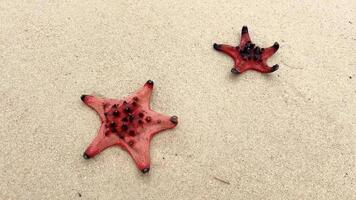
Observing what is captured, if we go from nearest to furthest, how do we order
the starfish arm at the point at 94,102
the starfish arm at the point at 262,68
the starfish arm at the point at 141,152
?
the starfish arm at the point at 141,152, the starfish arm at the point at 94,102, the starfish arm at the point at 262,68

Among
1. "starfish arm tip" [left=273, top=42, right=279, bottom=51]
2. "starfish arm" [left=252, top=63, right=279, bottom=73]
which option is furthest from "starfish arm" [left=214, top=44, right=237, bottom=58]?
"starfish arm tip" [left=273, top=42, right=279, bottom=51]

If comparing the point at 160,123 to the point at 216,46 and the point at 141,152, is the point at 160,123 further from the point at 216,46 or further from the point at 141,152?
the point at 216,46

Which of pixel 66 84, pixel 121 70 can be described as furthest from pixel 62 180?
pixel 121 70

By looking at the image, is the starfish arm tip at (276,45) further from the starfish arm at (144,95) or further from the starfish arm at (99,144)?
the starfish arm at (99,144)

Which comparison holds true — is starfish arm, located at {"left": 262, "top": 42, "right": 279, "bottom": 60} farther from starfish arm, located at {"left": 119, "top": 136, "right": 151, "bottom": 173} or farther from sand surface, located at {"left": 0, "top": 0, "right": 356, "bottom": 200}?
starfish arm, located at {"left": 119, "top": 136, "right": 151, "bottom": 173}

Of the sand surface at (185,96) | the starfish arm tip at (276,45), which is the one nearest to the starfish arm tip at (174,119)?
the sand surface at (185,96)
